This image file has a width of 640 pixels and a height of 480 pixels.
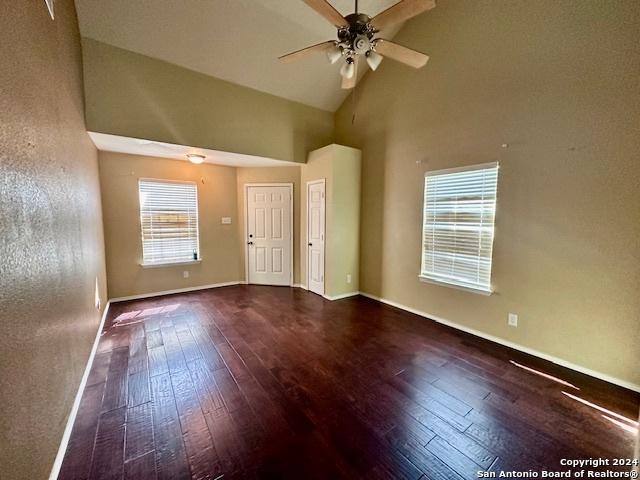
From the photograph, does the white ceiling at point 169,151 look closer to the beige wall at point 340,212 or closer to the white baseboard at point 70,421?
the beige wall at point 340,212

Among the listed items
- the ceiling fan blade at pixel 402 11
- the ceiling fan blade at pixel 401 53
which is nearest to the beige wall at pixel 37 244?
the ceiling fan blade at pixel 402 11

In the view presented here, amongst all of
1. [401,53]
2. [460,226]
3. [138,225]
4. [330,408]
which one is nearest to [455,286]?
[460,226]

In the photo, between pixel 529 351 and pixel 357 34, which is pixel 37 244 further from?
pixel 529 351

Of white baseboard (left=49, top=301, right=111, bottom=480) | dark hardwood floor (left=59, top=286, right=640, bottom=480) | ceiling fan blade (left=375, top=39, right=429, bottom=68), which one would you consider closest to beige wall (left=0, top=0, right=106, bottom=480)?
white baseboard (left=49, top=301, right=111, bottom=480)

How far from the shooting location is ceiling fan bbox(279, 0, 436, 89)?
1.83 m

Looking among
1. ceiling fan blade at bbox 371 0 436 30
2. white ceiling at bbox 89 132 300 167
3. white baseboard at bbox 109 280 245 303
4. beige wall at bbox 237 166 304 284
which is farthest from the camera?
beige wall at bbox 237 166 304 284

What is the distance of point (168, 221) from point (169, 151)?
1307mm

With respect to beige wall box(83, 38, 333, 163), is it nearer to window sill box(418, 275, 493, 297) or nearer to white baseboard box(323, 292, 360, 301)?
white baseboard box(323, 292, 360, 301)

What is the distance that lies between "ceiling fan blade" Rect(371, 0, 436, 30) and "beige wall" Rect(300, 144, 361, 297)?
7.56 feet

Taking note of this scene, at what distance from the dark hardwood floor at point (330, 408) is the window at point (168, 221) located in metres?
1.72

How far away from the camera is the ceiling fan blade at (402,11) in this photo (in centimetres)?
177

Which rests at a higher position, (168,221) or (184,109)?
(184,109)

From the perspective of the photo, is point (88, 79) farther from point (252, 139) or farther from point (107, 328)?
point (107, 328)

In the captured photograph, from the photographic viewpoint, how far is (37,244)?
135 cm
